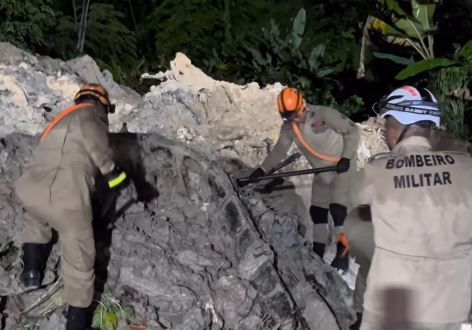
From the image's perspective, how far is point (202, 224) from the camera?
5652 millimetres

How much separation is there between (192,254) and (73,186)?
126 centimetres

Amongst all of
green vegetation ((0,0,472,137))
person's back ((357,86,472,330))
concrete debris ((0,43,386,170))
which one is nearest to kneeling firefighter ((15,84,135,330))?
concrete debris ((0,43,386,170))

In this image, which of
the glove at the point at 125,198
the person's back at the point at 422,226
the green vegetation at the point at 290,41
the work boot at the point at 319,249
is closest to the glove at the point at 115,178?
the glove at the point at 125,198

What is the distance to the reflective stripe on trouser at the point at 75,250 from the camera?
453cm

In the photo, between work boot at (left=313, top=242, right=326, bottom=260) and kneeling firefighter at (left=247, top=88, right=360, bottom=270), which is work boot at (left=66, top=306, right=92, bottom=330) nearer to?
kneeling firefighter at (left=247, top=88, right=360, bottom=270)

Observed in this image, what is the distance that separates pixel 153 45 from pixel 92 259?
765 cm

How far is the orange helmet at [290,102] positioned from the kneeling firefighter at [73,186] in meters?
1.93

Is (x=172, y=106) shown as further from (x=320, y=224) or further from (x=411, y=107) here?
(x=411, y=107)

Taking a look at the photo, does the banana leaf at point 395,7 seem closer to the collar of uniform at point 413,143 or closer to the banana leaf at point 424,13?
the banana leaf at point 424,13

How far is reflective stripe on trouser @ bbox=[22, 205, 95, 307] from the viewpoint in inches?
178

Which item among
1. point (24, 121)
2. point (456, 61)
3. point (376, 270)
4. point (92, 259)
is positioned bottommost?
point (92, 259)

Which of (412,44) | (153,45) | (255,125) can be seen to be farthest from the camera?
(153,45)

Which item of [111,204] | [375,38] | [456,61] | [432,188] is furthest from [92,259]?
[375,38]

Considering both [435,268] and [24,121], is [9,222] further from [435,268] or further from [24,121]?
[435,268]
